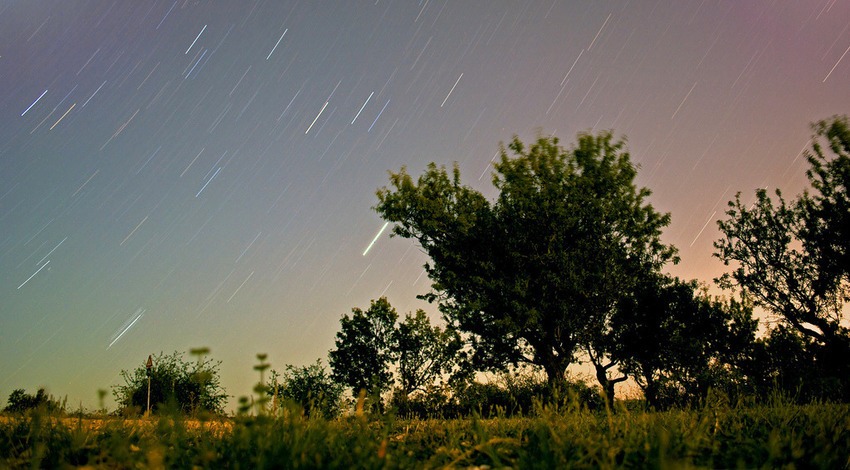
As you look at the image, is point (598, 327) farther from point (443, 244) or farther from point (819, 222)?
point (819, 222)

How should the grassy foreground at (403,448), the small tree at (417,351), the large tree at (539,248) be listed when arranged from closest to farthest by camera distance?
the grassy foreground at (403,448) < the large tree at (539,248) < the small tree at (417,351)

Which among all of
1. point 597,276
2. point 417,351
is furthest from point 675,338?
point 417,351

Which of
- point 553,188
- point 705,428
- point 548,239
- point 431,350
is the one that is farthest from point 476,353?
point 705,428

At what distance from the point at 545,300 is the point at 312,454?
26988 millimetres

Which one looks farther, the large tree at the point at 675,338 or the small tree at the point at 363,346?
the small tree at the point at 363,346

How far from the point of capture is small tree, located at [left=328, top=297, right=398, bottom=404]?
55062 millimetres

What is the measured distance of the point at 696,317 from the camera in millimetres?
37469

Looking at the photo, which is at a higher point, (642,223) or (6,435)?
(642,223)

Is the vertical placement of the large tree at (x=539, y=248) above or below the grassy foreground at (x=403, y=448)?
above

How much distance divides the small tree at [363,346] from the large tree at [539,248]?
2505 centimetres

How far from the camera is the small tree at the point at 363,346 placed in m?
55.1

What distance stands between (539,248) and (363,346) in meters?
33.7

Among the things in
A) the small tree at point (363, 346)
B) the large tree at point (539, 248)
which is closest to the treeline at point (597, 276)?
the large tree at point (539, 248)

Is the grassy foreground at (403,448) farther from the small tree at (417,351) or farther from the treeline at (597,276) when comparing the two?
the small tree at (417,351)
